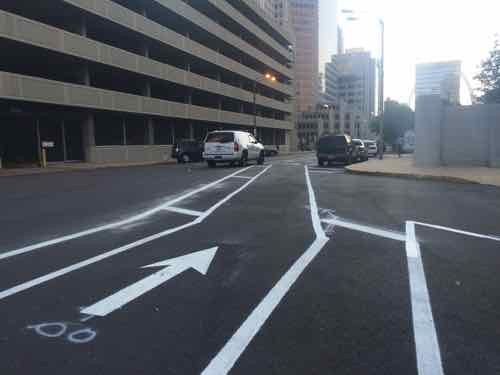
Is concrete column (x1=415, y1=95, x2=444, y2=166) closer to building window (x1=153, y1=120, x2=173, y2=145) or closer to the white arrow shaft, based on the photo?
the white arrow shaft

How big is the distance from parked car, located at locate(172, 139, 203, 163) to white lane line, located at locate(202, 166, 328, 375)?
1102 inches

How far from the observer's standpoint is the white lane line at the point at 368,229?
259 inches

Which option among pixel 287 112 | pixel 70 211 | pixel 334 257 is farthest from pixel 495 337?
pixel 287 112

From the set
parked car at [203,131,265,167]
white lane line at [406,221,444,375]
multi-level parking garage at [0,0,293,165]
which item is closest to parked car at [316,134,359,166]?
parked car at [203,131,265,167]

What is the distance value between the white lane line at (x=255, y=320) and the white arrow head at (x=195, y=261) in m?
0.95

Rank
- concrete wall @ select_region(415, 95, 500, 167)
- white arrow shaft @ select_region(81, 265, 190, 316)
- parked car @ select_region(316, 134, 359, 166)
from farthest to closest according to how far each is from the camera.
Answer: parked car @ select_region(316, 134, 359, 166), concrete wall @ select_region(415, 95, 500, 167), white arrow shaft @ select_region(81, 265, 190, 316)

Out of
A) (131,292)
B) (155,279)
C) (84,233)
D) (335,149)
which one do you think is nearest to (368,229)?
(155,279)

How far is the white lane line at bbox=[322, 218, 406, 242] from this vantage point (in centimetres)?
657

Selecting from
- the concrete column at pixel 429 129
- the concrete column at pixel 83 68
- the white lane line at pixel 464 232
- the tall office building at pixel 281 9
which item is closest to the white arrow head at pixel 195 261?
the white lane line at pixel 464 232

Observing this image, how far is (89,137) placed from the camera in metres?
31.3

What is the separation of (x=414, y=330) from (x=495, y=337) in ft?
1.88

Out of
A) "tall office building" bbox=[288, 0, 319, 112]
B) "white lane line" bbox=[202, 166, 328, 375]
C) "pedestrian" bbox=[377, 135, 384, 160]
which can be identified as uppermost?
"tall office building" bbox=[288, 0, 319, 112]

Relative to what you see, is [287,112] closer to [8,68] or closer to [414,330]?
[8,68]

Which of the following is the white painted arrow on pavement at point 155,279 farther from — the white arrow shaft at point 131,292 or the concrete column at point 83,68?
the concrete column at point 83,68
